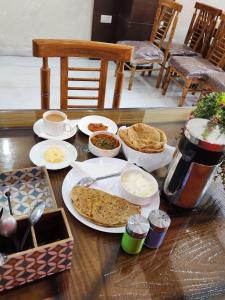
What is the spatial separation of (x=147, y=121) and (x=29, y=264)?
34.9 inches

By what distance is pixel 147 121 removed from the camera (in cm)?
129

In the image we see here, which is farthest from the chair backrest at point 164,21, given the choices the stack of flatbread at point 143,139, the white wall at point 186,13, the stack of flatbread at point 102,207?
the stack of flatbread at point 102,207

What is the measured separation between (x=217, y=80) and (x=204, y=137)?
2296 mm

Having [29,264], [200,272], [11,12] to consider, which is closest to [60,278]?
[29,264]

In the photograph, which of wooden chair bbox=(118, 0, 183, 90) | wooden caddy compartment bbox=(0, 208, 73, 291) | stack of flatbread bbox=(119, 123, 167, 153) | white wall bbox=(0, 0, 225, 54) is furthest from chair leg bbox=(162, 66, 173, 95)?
wooden caddy compartment bbox=(0, 208, 73, 291)

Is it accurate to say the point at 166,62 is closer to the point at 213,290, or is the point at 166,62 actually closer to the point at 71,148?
the point at 71,148

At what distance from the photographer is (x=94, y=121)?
1.21 meters

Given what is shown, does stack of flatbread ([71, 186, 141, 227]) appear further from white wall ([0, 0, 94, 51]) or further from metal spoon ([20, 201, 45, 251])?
white wall ([0, 0, 94, 51])

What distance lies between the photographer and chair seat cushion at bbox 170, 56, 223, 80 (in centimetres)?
290

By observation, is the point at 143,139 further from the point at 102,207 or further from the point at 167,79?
the point at 167,79

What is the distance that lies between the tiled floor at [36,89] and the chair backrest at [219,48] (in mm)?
551

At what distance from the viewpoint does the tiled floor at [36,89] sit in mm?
2873

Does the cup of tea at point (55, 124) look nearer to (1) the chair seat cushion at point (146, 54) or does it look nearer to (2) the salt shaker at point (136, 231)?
(2) the salt shaker at point (136, 231)

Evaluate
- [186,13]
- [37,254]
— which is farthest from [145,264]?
[186,13]
